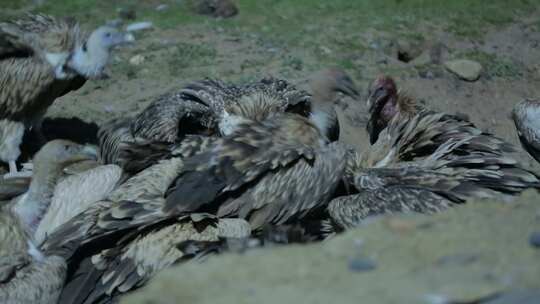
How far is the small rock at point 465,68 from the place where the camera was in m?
9.79

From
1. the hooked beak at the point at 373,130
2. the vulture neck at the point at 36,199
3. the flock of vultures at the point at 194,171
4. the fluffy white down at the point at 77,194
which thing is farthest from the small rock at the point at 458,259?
the hooked beak at the point at 373,130

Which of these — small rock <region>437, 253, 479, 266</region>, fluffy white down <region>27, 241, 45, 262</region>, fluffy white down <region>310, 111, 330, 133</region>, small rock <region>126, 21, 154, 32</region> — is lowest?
small rock <region>126, 21, 154, 32</region>

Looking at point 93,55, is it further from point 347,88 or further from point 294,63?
point 294,63

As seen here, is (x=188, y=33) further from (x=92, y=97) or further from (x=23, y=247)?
(x=23, y=247)

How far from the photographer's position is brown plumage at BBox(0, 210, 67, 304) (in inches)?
204

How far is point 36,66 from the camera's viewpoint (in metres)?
7.87

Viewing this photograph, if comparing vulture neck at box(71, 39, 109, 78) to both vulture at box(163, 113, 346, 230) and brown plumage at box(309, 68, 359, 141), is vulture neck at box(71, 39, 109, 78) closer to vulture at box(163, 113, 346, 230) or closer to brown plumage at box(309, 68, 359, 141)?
brown plumage at box(309, 68, 359, 141)

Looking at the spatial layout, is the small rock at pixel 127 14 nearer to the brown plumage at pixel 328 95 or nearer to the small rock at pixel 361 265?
the brown plumage at pixel 328 95

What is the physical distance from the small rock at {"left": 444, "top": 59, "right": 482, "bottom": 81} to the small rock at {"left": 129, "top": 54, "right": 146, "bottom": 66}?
2849mm

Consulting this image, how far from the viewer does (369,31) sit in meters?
10.5

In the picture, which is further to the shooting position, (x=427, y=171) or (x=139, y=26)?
(x=139, y=26)

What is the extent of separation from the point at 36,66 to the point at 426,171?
3.14 meters

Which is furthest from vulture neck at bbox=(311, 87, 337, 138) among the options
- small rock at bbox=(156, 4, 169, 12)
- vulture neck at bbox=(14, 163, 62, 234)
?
small rock at bbox=(156, 4, 169, 12)

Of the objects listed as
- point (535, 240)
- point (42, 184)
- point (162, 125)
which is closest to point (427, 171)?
point (162, 125)
